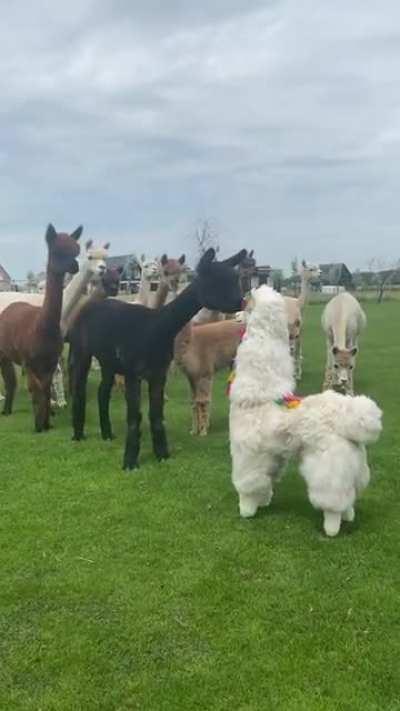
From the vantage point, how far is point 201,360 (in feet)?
26.1

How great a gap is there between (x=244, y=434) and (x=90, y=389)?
6.59 meters

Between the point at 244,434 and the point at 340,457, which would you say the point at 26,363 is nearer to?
the point at 244,434

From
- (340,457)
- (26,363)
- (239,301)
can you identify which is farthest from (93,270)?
(340,457)

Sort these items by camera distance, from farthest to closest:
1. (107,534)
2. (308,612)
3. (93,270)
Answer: (93,270) < (107,534) < (308,612)

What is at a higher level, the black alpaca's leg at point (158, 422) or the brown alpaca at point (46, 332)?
the brown alpaca at point (46, 332)

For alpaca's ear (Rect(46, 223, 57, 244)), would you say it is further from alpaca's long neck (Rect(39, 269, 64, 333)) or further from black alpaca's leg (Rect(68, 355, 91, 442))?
black alpaca's leg (Rect(68, 355, 91, 442))

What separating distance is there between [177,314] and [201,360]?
1.66 metres

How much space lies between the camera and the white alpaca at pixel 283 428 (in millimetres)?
4512

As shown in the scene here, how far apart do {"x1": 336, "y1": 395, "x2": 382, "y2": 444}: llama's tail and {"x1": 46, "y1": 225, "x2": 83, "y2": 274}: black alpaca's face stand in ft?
13.8

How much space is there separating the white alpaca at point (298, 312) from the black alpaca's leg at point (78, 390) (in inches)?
129

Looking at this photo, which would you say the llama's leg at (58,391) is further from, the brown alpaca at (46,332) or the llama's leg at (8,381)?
the brown alpaca at (46,332)

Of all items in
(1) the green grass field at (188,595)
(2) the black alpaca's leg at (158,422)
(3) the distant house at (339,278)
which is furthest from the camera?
(3) the distant house at (339,278)

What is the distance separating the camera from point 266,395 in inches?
199

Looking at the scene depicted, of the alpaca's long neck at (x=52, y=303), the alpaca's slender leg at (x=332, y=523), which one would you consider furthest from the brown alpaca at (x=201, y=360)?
the alpaca's slender leg at (x=332, y=523)
